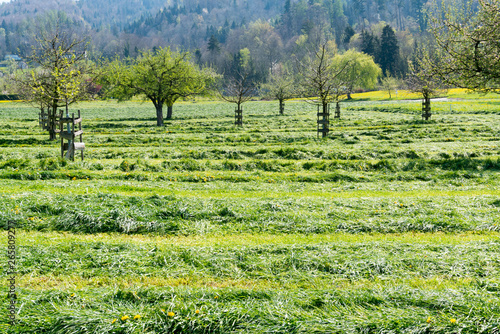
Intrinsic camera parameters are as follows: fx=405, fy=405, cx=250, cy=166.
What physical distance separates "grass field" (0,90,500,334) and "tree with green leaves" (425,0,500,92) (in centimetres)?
345

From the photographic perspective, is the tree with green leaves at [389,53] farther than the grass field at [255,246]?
Yes

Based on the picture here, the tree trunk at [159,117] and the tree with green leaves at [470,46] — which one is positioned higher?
the tree with green leaves at [470,46]

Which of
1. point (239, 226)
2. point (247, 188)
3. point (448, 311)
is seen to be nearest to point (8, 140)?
point (247, 188)

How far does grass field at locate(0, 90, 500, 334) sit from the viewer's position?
4.75 m

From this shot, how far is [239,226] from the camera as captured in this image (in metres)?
8.58

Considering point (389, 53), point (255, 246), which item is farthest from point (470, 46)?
point (389, 53)

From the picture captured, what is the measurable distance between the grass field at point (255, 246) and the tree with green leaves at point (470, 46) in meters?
3.45

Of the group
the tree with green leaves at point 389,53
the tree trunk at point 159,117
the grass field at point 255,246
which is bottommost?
Answer: the grass field at point 255,246

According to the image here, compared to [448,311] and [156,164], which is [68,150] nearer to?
[156,164]

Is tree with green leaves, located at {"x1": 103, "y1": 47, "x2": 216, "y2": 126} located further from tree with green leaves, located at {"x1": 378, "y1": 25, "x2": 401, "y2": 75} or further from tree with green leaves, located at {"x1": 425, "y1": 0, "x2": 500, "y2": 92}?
tree with green leaves, located at {"x1": 378, "y1": 25, "x2": 401, "y2": 75}

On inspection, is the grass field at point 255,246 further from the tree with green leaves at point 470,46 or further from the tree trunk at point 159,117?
the tree trunk at point 159,117

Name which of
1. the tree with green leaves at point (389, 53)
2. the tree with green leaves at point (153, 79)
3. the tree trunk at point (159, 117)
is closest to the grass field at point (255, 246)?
the tree trunk at point (159, 117)

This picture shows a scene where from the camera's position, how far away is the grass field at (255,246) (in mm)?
4746

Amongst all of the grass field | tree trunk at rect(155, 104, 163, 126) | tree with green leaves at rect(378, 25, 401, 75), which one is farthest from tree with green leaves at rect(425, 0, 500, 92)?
tree with green leaves at rect(378, 25, 401, 75)
